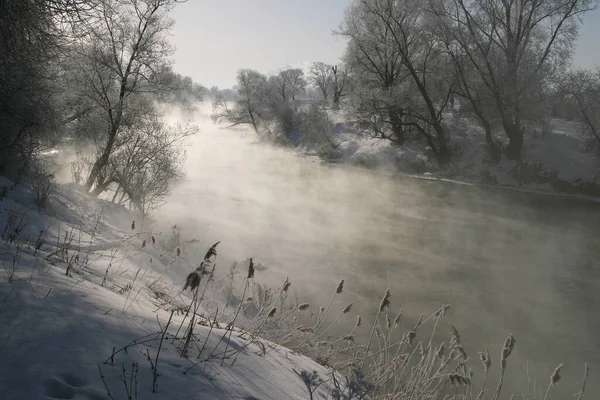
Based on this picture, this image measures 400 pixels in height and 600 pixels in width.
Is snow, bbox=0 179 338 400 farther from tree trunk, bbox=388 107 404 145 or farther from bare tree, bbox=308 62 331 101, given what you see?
bare tree, bbox=308 62 331 101

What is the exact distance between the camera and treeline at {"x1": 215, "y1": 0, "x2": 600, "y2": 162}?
2467cm

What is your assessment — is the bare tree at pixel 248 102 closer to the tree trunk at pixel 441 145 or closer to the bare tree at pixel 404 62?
the bare tree at pixel 404 62

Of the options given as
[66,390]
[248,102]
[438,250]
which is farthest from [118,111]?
[248,102]

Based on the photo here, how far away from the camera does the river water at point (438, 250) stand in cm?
893

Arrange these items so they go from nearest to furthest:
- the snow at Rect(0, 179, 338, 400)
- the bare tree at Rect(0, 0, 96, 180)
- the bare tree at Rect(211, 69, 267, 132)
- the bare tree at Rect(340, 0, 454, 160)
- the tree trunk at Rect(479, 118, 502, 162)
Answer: the snow at Rect(0, 179, 338, 400) → the bare tree at Rect(0, 0, 96, 180) → the tree trunk at Rect(479, 118, 502, 162) → the bare tree at Rect(340, 0, 454, 160) → the bare tree at Rect(211, 69, 267, 132)

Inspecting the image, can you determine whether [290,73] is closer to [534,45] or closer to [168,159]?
[534,45]

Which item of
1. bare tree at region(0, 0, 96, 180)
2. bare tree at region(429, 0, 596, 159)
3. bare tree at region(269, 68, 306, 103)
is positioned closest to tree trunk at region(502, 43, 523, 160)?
bare tree at region(429, 0, 596, 159)

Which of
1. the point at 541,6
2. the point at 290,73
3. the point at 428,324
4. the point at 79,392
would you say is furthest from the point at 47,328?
the point at 290,73

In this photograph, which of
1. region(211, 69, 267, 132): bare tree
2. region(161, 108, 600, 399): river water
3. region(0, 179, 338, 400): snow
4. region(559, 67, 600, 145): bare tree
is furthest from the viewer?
region(211, 69, 267, 132): bare tree

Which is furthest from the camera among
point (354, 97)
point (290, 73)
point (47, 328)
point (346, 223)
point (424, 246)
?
point (290, 73)

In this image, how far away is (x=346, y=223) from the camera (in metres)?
16.9

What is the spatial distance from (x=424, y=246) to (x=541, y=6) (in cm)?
1918

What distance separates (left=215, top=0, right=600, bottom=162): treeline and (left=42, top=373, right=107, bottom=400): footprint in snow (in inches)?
1048

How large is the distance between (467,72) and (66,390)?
30.0m
